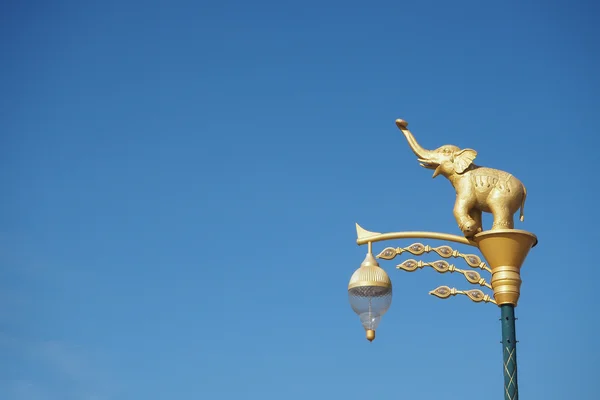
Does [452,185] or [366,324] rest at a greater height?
[452,185]

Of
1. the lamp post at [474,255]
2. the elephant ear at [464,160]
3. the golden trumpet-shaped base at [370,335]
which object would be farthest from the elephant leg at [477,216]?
the golden trumpet-shaped base at [370,335]

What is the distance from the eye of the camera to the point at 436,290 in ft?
41.4

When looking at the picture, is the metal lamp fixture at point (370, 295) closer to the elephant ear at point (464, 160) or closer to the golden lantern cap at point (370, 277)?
the golden lantern cap at point (370, 277)

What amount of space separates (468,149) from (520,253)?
1.61 metres

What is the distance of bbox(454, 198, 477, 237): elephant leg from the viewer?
41.5 ft

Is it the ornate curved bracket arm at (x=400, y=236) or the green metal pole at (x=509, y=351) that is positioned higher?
the ornate curved bracket arm at (x=400, y=236)

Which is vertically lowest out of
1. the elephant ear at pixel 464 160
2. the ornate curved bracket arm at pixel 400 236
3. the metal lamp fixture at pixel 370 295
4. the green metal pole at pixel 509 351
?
the green metal pole at pixel 509 351

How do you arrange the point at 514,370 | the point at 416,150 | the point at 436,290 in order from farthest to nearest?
the point at 416,150 → the point at 436,290 → the point at 514,370

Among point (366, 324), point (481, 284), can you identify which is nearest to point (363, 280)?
point (366, 324)

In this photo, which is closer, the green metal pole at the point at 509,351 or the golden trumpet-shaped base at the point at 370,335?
the green metal pole at the point at 509,351

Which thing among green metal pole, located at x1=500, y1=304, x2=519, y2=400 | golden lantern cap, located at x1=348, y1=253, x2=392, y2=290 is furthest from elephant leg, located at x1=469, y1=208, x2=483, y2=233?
golden lantern cap, located at x1=348, y1=253, x2=392, y2=290

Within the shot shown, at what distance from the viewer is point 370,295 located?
1265 centimetres

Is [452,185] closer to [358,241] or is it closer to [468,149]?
[468,149]

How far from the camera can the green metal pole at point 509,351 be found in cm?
1173
